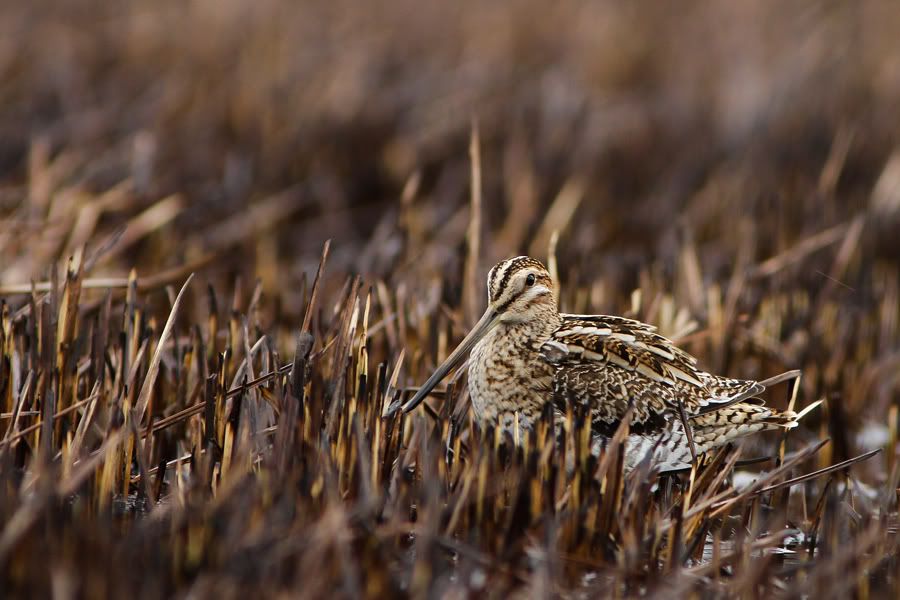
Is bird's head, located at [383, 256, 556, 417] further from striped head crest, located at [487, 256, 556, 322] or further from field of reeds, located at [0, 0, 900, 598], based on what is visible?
field of reeds, located at [0, 0, 900, 598]

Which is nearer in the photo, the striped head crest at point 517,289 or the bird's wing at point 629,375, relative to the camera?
the bird's wing at point 629,375

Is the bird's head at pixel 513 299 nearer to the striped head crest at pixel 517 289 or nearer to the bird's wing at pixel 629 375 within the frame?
the striped head crest at pixel 517 289

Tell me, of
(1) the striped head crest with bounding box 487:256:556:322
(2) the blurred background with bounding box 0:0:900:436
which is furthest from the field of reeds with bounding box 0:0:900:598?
(1) the striped head crest with bounding box 487:256:556:322

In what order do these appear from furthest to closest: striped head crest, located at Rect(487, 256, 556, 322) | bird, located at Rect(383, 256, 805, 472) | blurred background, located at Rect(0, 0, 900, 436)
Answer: blurred background, located at Rect(0, 0, 900, 436)
striped head crest, located at Rect(487, 256, 556, 322)
bird, located at Rect(383, 256, 805, 472)

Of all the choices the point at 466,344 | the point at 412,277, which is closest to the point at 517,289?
the point at 466,344

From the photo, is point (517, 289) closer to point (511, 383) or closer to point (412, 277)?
point (511, 383)

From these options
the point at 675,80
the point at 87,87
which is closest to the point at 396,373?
the point at 87,87

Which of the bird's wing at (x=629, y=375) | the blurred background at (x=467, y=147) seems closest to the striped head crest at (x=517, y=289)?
the bird's wing at (x=629, y=375)
